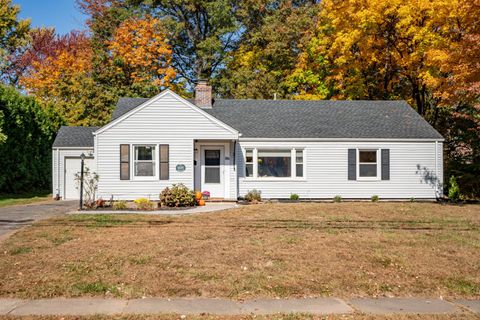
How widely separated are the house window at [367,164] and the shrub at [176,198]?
8.18 metres

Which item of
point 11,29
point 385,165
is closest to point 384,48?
point 385,165

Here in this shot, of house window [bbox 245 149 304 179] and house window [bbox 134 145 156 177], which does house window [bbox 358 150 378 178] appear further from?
house window [bbox 134 145 156 177]

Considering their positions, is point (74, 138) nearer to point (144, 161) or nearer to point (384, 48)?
point (144, 161)

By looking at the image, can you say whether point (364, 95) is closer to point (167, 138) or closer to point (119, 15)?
point (167, 138)

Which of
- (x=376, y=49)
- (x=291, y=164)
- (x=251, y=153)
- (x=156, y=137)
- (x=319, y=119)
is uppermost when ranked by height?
(x=376, y=49)

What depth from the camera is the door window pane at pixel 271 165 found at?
63.1ft

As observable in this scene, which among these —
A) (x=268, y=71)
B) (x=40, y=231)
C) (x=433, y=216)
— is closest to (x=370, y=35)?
(x=268, y=71)

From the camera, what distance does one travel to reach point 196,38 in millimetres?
36438

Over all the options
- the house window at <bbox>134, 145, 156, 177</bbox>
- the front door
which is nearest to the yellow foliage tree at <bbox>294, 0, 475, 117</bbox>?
the front door

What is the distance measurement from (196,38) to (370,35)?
1603cm

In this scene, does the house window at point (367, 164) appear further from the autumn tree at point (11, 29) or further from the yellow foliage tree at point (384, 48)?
the autumn tree at point (11, 29)

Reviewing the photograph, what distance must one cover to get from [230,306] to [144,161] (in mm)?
12868

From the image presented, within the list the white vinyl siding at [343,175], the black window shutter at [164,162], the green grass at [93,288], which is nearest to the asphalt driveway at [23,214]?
the black window shutter at [164,162]

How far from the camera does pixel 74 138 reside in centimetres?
2148
